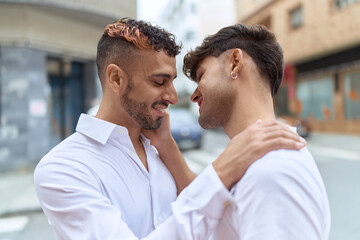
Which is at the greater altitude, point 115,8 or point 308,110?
point 115,8

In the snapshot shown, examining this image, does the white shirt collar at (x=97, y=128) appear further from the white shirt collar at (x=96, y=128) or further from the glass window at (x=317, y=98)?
the glass window at (x=317, y=98)

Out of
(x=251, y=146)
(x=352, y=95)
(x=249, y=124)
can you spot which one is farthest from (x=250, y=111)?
(x=352, y=95)

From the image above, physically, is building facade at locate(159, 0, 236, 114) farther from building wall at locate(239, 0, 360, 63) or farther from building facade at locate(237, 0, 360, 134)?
building facade at locate(237, 0, 360, 134)

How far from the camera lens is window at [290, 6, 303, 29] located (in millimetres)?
18781

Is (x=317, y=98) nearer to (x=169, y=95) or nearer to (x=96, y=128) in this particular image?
(x=169, y=95)

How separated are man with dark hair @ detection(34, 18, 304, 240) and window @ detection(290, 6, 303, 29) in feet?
63.7

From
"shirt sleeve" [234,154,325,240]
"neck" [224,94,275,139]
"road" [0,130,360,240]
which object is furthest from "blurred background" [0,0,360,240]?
"shirt sleeve" [234,154,325,240]

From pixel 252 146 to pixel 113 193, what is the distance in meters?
0.70

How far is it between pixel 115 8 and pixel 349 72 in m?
12.6

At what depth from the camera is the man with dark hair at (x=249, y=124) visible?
95 centimetres

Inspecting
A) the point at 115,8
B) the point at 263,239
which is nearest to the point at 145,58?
the point at 263,239

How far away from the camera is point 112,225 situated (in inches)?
47.7

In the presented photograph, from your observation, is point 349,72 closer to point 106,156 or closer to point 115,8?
point 115,8

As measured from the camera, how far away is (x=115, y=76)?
1620 millimetres
